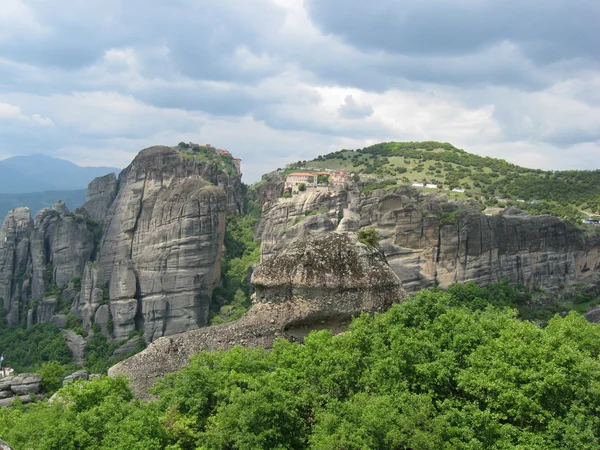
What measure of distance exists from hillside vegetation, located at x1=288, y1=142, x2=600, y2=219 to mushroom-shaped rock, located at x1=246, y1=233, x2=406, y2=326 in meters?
71.0

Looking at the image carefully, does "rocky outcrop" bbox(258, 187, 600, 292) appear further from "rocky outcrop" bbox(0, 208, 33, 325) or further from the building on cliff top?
"rocky outcrop" bbox(0, 208, 33, 325)

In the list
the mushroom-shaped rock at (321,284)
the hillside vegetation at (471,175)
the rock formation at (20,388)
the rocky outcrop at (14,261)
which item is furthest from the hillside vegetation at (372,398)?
the hillside vegetation at (471,175)

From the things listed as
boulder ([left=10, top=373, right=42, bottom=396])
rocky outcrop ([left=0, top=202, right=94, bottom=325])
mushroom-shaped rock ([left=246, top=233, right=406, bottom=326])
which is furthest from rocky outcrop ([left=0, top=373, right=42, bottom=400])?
rocky outcrop ([left=0, top=202, right=94, bottom=325])

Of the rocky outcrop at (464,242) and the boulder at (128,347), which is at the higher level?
the rocky outcrop at (464,242)

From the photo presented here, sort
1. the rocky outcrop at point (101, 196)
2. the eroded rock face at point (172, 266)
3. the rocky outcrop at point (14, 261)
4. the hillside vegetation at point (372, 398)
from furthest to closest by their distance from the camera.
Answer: the rocky outcrop at point (101, 196)
the rocky outcrop at point (14, 261)
the eroded rock face at point (172, 266)
the hillside vegetation at point (372, 398)

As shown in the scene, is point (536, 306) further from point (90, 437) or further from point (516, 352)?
point (90, 437)

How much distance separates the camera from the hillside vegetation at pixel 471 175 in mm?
93750

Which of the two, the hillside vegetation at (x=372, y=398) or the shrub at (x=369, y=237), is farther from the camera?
the shrub at (x=369, y=237)

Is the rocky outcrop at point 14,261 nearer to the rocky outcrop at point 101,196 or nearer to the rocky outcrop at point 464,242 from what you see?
the rocky outcrop at point 101,196

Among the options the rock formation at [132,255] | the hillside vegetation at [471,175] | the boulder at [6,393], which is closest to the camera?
the boulder at [6,393]

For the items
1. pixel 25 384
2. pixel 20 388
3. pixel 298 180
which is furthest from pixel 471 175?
pixel 20 388

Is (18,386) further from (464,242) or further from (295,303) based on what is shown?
(464,242)

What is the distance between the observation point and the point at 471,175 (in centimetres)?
11544

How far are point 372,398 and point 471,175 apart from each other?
357ft
